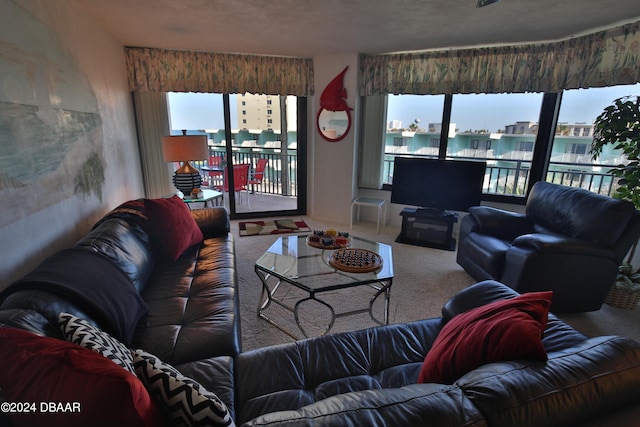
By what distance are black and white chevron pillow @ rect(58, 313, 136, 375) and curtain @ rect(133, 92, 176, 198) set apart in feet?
10.9

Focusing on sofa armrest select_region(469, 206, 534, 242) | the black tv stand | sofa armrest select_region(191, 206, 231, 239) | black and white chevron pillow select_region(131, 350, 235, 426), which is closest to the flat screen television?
the black tv stand

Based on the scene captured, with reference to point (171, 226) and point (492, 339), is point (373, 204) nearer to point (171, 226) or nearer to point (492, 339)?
point (171, 226)

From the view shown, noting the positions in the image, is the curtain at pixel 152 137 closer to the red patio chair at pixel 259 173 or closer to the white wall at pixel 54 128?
the white wall at pixel 54 128

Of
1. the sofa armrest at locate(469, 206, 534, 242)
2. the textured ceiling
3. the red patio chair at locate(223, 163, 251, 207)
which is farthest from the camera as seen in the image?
the red patio chair at locate(223, 163, 251, 207)

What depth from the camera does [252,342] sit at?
2.09 meters

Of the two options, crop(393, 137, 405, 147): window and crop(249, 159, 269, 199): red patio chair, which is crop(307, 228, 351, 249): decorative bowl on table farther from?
crop(249, 159, 269, 199): red patio chair

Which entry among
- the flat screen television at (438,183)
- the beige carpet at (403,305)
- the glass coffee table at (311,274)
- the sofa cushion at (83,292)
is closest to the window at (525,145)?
the flat screen television at (438,183)

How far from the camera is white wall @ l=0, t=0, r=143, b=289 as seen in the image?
1531 millimetres

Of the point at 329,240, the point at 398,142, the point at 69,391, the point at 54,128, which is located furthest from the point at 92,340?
the point at 398,142

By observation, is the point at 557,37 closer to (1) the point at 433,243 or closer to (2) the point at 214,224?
(1) the point at 433,243

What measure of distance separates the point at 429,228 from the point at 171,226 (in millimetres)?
2815

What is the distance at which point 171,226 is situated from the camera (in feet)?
7.76

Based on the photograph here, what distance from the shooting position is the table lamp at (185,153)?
342 cm

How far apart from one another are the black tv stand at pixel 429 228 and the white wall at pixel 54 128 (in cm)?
312
